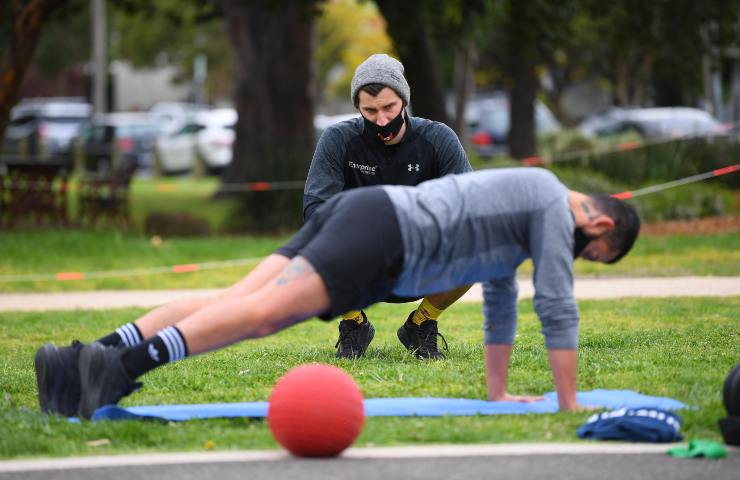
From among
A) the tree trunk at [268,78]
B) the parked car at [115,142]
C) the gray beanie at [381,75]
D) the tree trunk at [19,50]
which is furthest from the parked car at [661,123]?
the gray beanie at [381,75]

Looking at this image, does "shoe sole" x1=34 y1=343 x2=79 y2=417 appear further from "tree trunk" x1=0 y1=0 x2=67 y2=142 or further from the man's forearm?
"tree trunk" x1=0 y1=0 x2=67 y2=142

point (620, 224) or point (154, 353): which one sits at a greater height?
point (620, 224)

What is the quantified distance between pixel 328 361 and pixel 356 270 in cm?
249

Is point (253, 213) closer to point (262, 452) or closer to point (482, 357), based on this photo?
point (482, 357)

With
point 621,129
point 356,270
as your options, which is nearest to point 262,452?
point 356,270

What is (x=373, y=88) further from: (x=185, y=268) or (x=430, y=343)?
(x=185, y=268)

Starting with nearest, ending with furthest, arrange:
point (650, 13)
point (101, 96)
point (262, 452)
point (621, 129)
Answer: point (262, 452) → point (650, 13) → point (621, 129) → point (101, 96)

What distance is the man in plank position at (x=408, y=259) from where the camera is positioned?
18.1 feet

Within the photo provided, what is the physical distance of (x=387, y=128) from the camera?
7363 mm

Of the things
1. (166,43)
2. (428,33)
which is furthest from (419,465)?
(166,43)

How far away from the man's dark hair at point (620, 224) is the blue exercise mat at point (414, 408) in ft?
2.74

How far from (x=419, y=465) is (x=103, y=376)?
1528 mm

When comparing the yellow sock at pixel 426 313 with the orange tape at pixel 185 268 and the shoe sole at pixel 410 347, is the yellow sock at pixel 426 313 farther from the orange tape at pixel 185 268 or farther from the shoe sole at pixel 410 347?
the orange tape at pixel 185 268

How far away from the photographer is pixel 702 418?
591 centimetres
